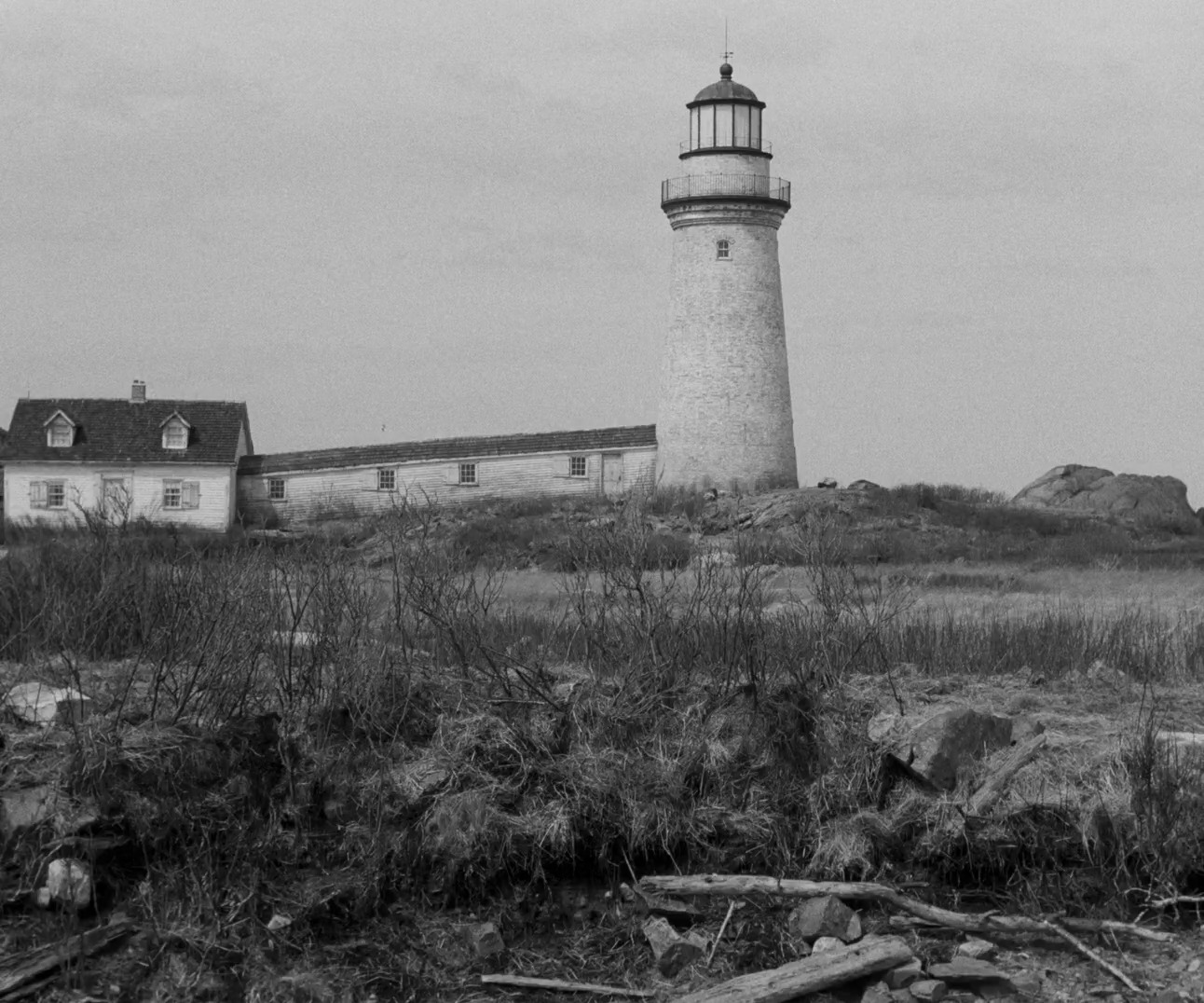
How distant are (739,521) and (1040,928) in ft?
77.2

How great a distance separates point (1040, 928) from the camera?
9.72m

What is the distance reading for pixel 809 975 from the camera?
9164mm

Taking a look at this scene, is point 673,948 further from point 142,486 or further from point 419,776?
point 142,486

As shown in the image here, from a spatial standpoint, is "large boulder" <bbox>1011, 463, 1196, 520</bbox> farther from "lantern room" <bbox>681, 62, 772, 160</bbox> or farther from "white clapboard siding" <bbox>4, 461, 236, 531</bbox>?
"white clapboard siding" <bbox>4, 461, 236, 531</bbox>

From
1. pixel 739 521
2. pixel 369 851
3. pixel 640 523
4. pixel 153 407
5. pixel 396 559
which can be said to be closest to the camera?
pixel 369 851

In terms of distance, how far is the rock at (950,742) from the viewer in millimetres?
10977

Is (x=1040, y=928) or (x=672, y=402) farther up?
(x=672, y=402)

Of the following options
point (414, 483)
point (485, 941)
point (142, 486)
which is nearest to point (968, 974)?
point (485, 941)

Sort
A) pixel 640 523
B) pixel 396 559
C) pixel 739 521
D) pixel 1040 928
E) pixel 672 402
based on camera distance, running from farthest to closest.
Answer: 1. pixel 672 402
2. pixel 739 521
3. pixel 640 523
4. pixel 396 559
5. pixel 1040 928

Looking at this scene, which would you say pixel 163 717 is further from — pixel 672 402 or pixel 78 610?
pixel 672 402

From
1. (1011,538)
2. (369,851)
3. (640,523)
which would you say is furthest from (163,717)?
(1011,538)

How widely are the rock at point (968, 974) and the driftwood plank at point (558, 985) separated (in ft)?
5.46

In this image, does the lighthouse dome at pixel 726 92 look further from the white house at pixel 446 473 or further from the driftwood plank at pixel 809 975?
the driftwood plank at pixel 809 975

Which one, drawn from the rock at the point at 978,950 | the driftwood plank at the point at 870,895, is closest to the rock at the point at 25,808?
the driftwood plank at the point at 870,895
